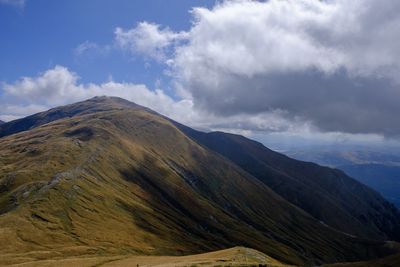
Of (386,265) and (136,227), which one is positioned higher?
(386,265)

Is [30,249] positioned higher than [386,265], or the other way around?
[386,265]

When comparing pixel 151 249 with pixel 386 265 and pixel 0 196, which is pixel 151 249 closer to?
pixel 0 196

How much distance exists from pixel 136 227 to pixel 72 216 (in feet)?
113

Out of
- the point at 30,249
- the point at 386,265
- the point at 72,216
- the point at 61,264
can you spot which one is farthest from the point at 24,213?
the point at 386,265

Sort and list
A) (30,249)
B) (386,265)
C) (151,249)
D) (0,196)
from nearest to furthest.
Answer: (386,265) < (30,249) < (151,249) < (0,196)

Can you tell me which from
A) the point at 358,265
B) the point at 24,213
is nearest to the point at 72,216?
the point at 24,213

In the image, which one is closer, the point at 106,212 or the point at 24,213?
the point at 24,213

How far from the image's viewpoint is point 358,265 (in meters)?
100

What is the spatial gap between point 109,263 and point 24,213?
71.0m

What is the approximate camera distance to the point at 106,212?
19062 cm

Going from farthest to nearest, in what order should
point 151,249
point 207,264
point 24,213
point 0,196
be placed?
point 0,196 < point 151,249 < point 24,213 < point 207,264

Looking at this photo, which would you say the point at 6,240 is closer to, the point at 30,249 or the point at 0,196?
the point at 30,249

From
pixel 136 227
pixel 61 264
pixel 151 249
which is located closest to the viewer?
pixel 61 264

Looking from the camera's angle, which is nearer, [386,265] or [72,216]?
[386,265]
